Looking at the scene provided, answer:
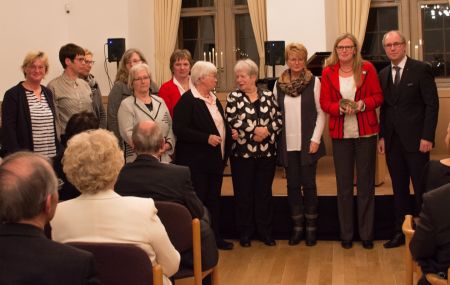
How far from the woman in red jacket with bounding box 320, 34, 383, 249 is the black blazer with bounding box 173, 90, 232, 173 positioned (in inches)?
34.7

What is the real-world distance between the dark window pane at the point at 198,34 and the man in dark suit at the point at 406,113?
5371mm

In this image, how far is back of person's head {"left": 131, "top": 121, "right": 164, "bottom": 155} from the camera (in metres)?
3.35

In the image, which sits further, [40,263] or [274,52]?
[274,52]

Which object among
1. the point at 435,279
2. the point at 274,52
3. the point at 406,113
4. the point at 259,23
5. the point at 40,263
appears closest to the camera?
the point at 40,263

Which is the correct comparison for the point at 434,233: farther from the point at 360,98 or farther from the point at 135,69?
the point at 135,69

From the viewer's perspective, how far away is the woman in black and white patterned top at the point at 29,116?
4.54 meters

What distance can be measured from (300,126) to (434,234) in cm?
258

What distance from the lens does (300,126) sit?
16.6ft

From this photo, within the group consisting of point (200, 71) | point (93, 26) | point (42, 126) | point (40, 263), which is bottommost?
point (40, 263)

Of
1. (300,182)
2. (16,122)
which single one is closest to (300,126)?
(300,182)

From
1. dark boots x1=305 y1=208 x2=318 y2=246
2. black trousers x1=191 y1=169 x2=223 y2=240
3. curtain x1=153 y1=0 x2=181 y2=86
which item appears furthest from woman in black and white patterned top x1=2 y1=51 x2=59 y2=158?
curtain x1=153 y1=0 x2=181 y2=86

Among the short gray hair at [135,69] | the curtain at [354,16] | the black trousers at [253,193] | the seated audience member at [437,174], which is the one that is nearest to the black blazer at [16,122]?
the short gray hair at [135,69]

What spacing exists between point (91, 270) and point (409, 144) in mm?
3455

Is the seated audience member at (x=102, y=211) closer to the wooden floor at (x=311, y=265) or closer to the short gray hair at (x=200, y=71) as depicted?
the wooden floor at (x=311, y=265)
